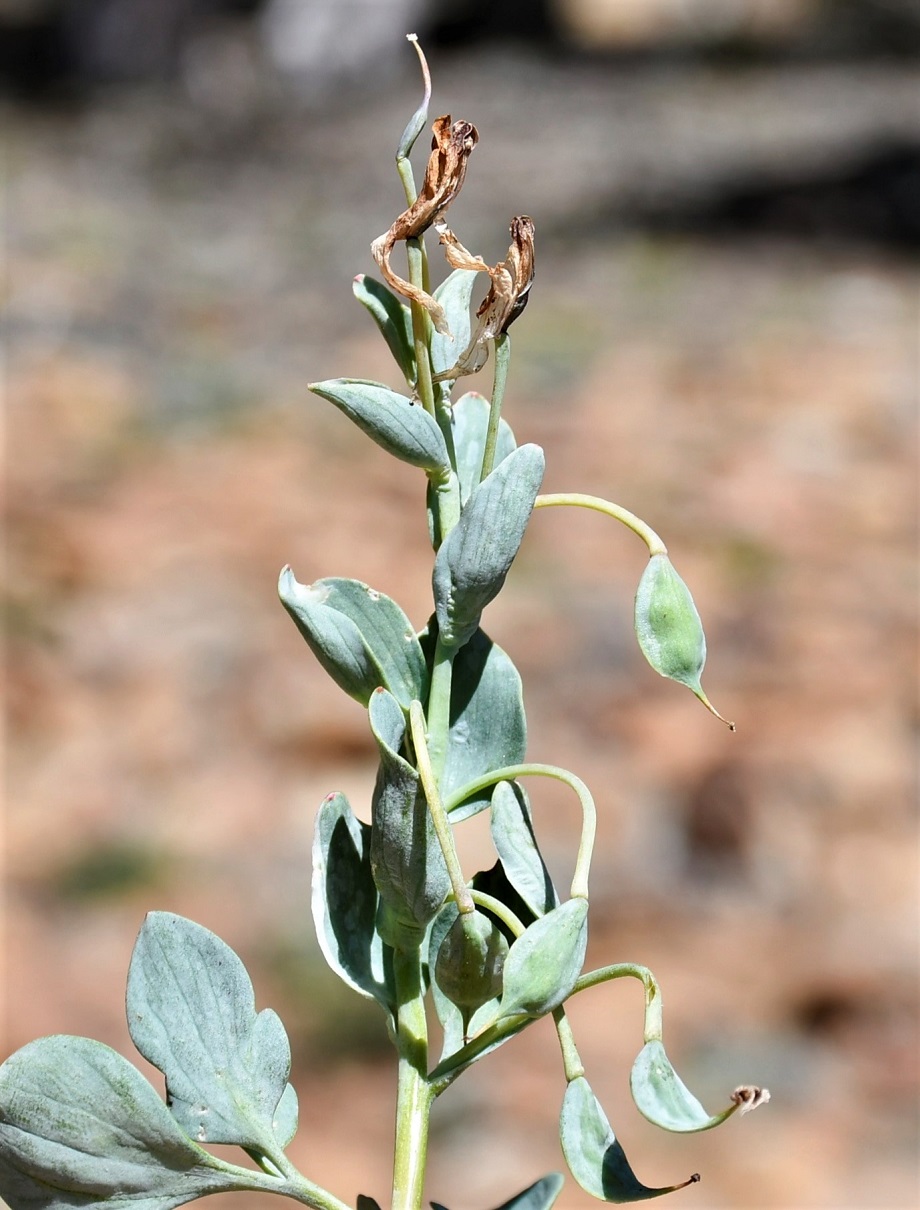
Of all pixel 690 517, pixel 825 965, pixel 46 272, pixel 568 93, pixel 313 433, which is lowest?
pixel 825 965

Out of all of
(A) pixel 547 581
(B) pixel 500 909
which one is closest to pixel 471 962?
(B) pixel 500 909

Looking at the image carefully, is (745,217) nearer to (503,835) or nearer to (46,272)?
(46,272)

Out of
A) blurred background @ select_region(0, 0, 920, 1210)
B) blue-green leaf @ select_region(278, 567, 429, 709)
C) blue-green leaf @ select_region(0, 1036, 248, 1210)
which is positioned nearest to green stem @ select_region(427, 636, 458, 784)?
blue-green leaf @ select_region(278, 567, 429, 709)

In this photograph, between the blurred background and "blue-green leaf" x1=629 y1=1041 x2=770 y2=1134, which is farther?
the blurred background

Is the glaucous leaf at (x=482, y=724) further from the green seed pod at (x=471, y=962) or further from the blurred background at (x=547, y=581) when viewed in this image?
the blurred background at (x=547, y=581)

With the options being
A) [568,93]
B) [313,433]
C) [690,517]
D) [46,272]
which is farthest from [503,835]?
[568,93]

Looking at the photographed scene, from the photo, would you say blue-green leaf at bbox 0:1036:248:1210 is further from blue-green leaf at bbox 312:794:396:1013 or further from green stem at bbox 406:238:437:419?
green stem at bbox 406:238:437:419
